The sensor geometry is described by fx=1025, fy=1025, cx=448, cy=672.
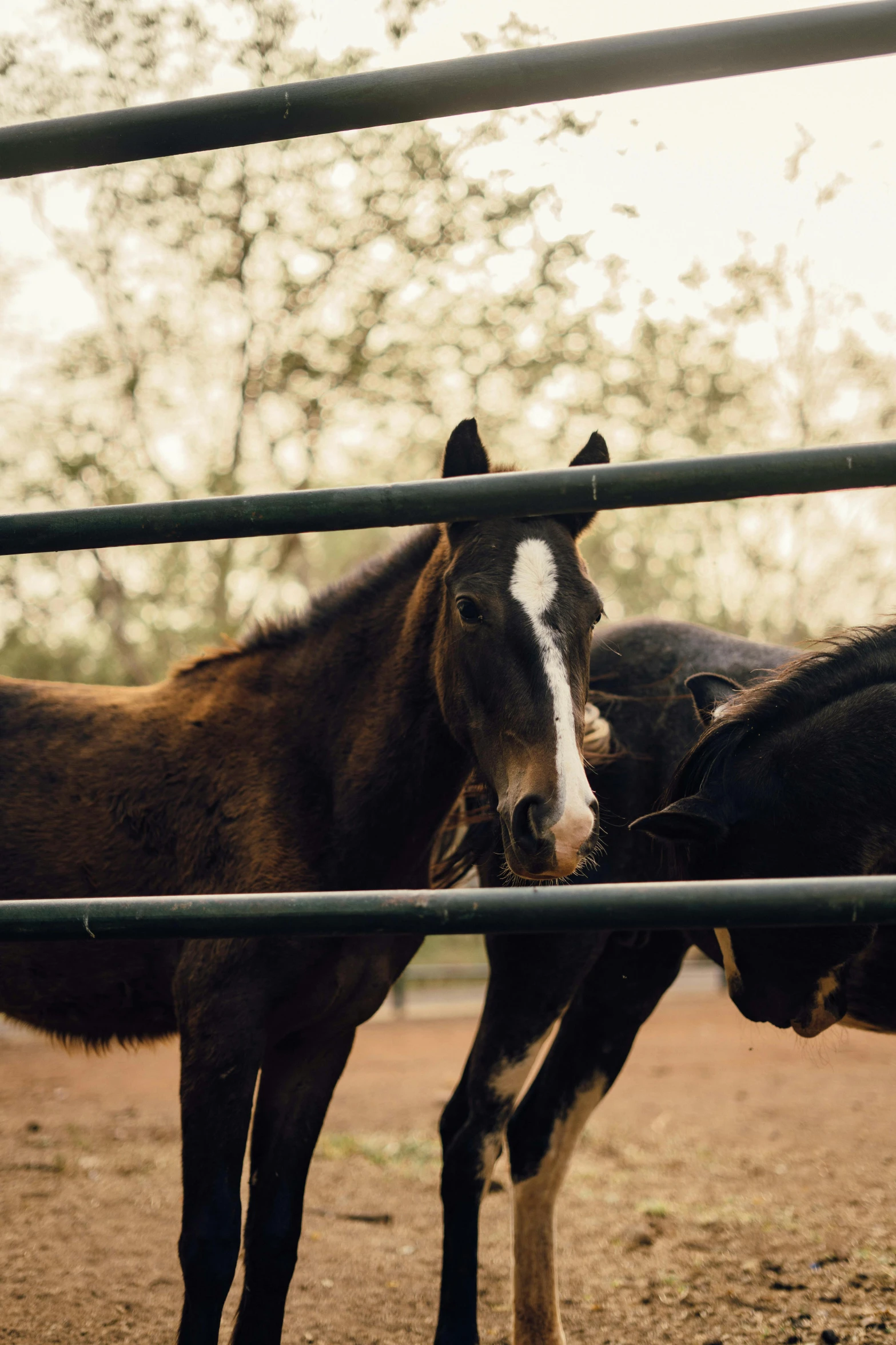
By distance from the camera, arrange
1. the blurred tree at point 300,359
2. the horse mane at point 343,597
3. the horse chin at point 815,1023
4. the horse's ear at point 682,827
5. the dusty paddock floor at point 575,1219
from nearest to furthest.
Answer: the horse's ear at point 682,827, the horse chin at point 815,1023, the horse mane at point 343,597, the dusty paddock floor at point 575,1219, the blurred tree at point 300,359

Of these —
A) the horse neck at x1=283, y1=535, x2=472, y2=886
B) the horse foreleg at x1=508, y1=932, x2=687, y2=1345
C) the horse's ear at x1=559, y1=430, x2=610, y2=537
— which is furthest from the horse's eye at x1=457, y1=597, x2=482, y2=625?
the horse foreleg at x1=508, y1=932, x2=687, y2=1345

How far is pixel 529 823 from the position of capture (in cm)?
213

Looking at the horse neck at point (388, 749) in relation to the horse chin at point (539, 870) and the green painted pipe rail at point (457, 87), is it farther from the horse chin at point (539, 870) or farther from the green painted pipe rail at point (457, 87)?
the green painted pipe rail at point (457, 87)

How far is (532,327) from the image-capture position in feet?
33.9

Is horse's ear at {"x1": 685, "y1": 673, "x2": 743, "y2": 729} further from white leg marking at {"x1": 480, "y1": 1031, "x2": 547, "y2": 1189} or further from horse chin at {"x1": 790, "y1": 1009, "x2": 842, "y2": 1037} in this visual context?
white leg marking at {"x1": 480, "y1": 1031, "x2": 547, "y2": 1189}

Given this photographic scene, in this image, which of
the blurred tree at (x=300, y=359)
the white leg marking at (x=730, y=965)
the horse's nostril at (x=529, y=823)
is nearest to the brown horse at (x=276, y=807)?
the horse's nostril at (x=529, y=823)

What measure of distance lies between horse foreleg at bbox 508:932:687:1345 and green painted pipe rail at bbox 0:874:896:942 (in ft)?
8.50

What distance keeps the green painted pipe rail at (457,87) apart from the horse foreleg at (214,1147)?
5.90 ft

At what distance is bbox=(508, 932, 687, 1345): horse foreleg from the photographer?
3246 millimetres

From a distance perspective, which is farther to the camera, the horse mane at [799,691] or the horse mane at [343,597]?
the horse mane at [343,597]

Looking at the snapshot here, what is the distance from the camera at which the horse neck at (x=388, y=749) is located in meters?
2.71

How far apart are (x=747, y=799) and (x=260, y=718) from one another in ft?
4.36

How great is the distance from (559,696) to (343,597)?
3.39 ft

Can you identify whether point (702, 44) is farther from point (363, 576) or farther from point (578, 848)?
point (363, 576)
